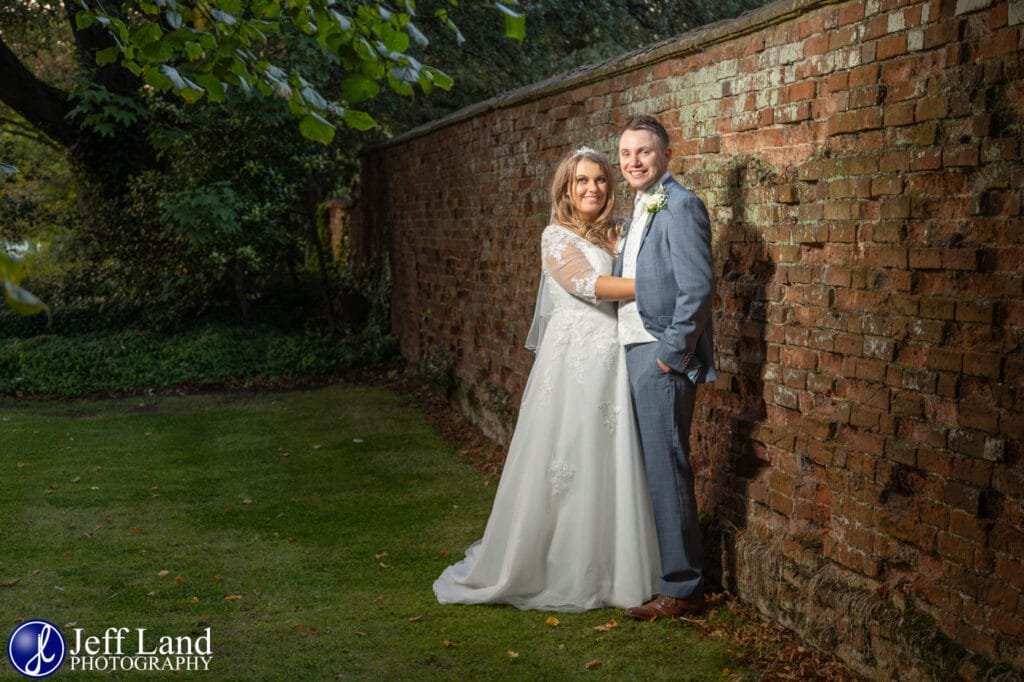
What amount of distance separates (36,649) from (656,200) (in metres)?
3.22

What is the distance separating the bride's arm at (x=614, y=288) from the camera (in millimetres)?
4633

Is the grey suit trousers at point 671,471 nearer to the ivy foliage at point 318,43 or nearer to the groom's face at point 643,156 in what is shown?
the groom's face at point 643,156

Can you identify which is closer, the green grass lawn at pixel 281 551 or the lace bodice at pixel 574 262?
the green grass lawn at pixel 281 551

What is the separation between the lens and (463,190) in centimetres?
942

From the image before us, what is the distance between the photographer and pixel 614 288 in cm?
466

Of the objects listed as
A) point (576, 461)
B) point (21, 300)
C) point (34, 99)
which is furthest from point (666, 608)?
point (34, 99)

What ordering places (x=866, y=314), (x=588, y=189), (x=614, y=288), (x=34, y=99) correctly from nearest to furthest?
(x=866, y=314)
(x=614, y=288)
(x=588, y=189)
(x=34, y=99)

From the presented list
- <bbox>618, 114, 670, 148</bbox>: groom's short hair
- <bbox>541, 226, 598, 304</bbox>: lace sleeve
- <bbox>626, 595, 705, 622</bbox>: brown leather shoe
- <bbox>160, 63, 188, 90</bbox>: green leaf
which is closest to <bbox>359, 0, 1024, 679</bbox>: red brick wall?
<bbox>626, 595, 705, 622</bbox>: brown leather shoe

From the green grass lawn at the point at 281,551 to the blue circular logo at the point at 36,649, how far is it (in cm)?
8

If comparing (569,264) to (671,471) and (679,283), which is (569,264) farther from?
(671,471)

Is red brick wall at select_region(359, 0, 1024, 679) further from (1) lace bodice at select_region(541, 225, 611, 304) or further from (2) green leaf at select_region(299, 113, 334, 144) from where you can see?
(2) green leaf at select_region(299, 113, 334, 144)

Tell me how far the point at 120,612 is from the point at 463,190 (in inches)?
215

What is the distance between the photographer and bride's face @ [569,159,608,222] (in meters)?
4.89

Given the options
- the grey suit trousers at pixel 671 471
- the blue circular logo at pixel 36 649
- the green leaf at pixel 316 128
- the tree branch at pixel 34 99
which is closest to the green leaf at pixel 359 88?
the green leaf at pixel 316 128
